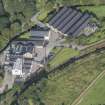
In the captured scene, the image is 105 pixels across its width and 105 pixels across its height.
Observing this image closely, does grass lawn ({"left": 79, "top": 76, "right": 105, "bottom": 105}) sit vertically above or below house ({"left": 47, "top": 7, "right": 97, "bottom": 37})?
below

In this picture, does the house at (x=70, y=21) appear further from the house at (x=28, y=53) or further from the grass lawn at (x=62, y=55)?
the grass lawn at (x=62, y=55)

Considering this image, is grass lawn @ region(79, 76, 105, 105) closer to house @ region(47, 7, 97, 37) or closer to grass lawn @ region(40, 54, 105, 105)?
grass lawn @ region(40, 54, 105, 105)

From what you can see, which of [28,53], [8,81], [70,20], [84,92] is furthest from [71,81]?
[70,20]

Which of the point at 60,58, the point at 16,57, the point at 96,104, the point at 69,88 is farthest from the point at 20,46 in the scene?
the point at 96,104

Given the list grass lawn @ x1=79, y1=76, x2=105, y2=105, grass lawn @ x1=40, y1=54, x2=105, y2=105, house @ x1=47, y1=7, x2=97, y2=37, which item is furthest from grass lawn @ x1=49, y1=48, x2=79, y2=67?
grass lawn @ x1=79, y1=76, x2=105, y2=105

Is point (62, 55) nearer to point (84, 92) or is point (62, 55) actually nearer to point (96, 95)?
point (84, 92)
